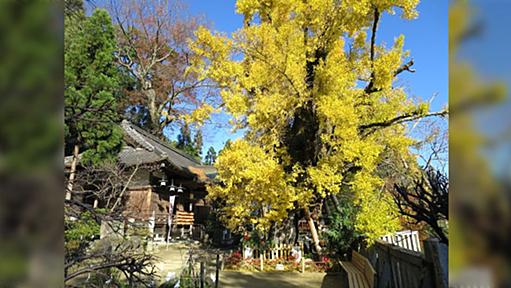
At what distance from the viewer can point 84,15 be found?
28.4 inches

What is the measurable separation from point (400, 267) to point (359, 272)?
2.30m

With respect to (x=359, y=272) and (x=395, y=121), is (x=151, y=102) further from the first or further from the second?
(x=359, y=272)

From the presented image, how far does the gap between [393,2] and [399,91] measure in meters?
2.01

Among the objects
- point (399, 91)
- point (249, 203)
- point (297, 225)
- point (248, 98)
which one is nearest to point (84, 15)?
point (248, 98)

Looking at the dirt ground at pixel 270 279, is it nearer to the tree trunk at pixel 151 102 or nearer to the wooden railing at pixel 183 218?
the wooden railing at pixel 183 218

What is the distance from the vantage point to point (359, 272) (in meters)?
5.34

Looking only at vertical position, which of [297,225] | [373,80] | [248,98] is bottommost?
[297,225]

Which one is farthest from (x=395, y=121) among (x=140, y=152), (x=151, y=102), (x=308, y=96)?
(x=151, y=102)

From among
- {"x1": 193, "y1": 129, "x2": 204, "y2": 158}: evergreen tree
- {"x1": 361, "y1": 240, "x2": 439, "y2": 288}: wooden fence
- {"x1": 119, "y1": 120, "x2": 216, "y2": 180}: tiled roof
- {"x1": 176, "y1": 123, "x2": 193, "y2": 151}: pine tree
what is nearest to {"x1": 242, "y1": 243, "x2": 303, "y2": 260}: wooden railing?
{"x1": 361, "y1": 240, "x2": 439, "y2": 288}: wooden fence

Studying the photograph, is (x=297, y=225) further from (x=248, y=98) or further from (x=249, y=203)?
(x=248, y=98)

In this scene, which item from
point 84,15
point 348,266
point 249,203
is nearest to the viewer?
point 84,15

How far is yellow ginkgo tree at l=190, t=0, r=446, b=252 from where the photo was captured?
597 cm

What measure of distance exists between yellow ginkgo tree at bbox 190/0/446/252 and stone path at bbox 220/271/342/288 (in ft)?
3.45
